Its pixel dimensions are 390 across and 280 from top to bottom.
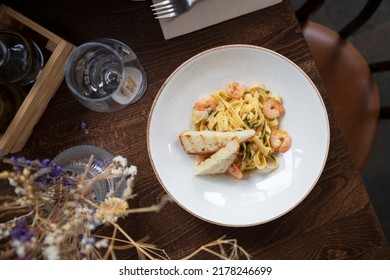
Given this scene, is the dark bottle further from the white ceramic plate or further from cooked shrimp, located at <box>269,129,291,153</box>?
cooked shrimp, located at <box>269,129,291,153</box>

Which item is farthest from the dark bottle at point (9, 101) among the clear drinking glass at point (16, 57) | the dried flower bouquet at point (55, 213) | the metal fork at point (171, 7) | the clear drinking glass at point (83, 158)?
the metal fork at point (171, 7)

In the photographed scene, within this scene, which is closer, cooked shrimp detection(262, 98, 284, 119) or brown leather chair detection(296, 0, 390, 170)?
cooked shrimp detection(262, 98, 284, 119)

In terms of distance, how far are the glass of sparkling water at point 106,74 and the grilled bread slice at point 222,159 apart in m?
0.30

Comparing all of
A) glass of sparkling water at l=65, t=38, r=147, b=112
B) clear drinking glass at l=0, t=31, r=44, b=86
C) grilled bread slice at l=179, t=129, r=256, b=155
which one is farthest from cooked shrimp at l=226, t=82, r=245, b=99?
clear drinking glass at l=0, t=31, r=44, b=86

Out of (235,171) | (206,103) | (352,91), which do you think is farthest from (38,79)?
(352,91)

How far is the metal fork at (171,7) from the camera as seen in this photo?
1.44m

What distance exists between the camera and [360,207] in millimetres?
1445

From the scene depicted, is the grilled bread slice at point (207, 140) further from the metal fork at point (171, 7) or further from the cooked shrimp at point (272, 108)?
the metal fork at point (171, 7)

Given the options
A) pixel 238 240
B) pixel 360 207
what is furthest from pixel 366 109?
pixel 238 240

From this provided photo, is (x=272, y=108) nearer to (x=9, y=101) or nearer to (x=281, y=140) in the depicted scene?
(x=281, y=140)

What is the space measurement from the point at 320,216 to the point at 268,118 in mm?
335

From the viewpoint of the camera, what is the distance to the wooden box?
1398 millimetres

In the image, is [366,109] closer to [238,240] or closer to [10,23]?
[238,240]

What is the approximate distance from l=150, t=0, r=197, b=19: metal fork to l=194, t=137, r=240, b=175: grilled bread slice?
0.42 meters
